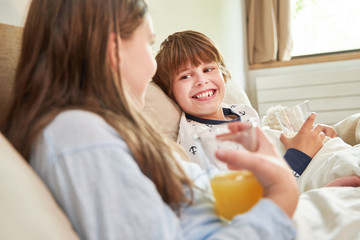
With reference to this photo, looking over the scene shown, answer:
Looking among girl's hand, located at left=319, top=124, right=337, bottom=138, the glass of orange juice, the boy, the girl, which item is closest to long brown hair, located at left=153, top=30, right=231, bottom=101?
the boy

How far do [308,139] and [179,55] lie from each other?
0.60 metres

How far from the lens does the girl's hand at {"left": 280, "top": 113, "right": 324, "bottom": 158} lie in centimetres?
138

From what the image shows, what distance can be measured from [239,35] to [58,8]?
3190 millimetres

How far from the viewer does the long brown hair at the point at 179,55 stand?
1.47 meters

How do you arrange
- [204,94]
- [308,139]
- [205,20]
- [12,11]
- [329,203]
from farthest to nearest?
[205,20], [204,94], [308,139], [12,11], [329,203]

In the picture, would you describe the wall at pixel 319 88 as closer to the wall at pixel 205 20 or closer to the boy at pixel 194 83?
the wall at pixel 205 20

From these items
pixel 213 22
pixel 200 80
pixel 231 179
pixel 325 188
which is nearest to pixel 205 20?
pixel 213 22

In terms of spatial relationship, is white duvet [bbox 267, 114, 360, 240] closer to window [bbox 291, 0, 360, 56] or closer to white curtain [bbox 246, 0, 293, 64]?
white curtain [bbox 246, 0, 293, 64]

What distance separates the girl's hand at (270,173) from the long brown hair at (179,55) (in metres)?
0.91

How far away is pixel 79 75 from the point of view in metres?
0.64

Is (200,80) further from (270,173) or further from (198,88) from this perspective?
(270,173)

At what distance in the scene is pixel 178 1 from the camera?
7.32 feet

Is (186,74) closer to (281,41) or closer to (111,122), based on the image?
(111,122)

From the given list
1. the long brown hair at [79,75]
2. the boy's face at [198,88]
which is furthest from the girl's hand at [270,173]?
the boy's face at [198,88]
